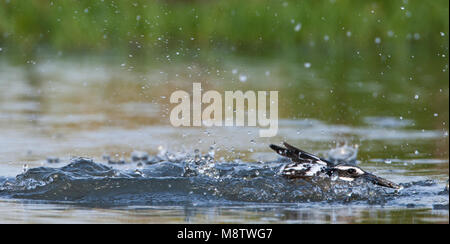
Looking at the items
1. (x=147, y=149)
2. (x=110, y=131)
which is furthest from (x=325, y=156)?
(x=110, y=131)

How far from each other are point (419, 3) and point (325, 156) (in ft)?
31.6

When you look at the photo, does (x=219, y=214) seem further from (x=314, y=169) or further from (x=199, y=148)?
(x=199, y=148)

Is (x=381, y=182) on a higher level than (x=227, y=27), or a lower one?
lower

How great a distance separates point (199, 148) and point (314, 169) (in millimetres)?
2037

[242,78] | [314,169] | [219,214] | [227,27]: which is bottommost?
[219,214]

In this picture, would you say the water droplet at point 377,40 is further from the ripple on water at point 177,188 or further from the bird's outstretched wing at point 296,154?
the bird's outstretched wing at point 296,154

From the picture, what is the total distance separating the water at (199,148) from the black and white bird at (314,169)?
0.12 metres

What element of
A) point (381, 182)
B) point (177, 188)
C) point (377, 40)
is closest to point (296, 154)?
point (381, 182)

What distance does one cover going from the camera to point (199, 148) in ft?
30.8

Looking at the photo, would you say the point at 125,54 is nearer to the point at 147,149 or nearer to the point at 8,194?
the point at 147,149

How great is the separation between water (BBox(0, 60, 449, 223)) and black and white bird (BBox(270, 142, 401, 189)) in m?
0.12

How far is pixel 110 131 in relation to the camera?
34.0ft

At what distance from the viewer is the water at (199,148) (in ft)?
22.6

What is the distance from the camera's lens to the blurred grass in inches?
680
